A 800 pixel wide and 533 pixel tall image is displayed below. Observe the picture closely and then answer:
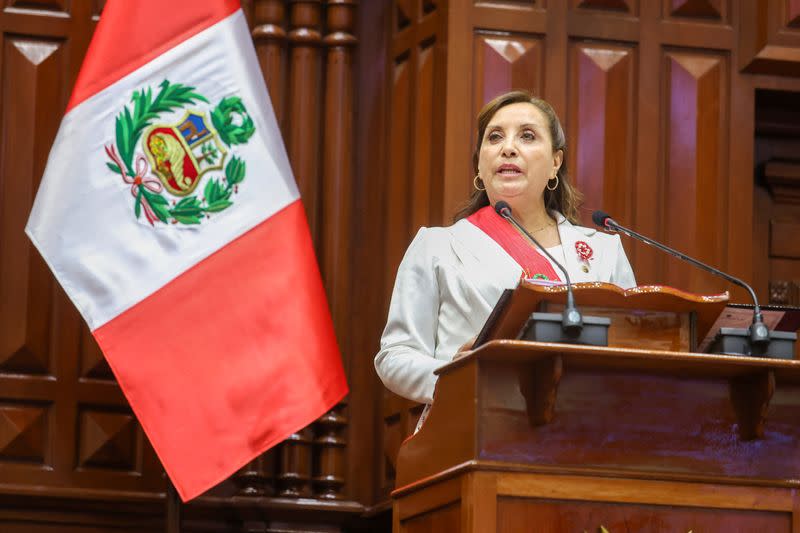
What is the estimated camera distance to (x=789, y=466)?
2.62 metres

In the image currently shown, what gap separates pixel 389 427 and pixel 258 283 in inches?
29.8

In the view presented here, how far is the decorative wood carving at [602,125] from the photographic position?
469 centimetres

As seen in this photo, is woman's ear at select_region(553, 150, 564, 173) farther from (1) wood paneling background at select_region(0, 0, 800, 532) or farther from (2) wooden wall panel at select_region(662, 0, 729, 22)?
(2) wooden wall panel at select_region(662, 0, 729, 22)

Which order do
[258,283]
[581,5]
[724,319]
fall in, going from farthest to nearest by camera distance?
[581,5] → [258,283] → [724,319]

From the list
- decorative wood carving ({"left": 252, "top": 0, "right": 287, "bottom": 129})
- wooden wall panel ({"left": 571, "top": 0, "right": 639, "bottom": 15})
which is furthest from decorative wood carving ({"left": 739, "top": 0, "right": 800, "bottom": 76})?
decorative wood carving ({"left": 252, "top": 0, "right": 287, "bottom": 129})

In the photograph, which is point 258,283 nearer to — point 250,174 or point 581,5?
point 250,174

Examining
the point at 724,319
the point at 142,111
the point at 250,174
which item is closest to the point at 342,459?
the point at 250,174

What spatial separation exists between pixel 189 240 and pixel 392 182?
84 centimetres

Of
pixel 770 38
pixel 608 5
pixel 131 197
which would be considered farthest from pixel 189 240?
pixel 770 38

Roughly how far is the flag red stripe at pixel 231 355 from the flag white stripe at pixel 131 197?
5cm

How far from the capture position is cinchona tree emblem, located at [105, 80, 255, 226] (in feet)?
14.3

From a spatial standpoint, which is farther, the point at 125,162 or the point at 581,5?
the point at 581,5

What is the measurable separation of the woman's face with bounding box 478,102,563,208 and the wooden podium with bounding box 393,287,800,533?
833 mm

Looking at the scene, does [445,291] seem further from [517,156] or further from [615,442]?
[615,442]
